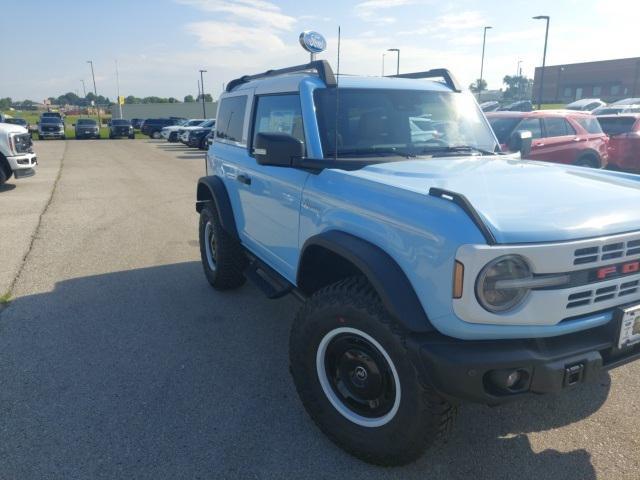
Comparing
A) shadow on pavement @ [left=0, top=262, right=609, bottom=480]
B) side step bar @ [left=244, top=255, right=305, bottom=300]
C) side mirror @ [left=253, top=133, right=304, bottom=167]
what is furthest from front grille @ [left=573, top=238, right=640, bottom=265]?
side step bar @ [left=244, top=255, right=305, bottom=300]

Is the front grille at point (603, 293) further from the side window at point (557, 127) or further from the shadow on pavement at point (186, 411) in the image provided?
the side window at point (557, 127)

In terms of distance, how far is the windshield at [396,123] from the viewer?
335 centimetres

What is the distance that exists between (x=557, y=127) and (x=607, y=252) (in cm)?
892

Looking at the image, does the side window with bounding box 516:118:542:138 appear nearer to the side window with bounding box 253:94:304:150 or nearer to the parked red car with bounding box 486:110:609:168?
the parked red car with bounding box 486:110:609:168

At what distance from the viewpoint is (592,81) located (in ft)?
208

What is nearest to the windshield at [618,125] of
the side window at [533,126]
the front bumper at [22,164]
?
the side window at [533,126]

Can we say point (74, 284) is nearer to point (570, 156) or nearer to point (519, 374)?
point (519, 374)

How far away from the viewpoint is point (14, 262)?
246 inches

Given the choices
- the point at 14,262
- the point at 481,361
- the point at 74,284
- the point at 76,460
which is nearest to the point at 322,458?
the point at 481,361

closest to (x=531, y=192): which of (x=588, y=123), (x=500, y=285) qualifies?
(x=500, y=285)

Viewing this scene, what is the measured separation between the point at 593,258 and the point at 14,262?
651 cm

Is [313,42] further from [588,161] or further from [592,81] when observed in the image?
[592,81]

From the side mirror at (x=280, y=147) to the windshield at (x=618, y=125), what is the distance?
11.8 meters

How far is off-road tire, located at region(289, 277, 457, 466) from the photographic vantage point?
2297 mm
